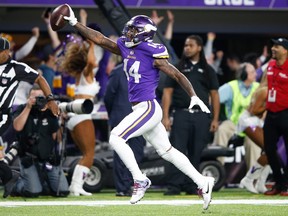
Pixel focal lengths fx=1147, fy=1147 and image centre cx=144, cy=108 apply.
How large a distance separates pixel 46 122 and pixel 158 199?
6.06ft

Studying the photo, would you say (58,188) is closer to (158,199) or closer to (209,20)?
(158,199)

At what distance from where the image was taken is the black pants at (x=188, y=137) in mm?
15273

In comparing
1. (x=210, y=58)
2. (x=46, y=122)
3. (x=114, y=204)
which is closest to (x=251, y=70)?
(x=210, y=58)

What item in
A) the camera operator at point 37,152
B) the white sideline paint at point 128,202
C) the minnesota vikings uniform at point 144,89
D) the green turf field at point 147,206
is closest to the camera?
the green turf field at point 147,206

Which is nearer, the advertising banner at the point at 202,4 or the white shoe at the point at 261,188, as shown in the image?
the white shoe at the point at 261,188

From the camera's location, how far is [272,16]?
67.6 ft

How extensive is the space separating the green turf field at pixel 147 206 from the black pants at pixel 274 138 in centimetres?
40

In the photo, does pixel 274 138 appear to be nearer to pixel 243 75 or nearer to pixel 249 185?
pixel 249 185

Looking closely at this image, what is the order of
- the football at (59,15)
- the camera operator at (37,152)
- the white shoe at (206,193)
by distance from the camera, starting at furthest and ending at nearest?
the camera operator at (37,152)
the football at (59,15)
the white shoe at (206,193)

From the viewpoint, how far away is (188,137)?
15352 millimetres

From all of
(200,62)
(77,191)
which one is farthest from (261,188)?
(77,191)

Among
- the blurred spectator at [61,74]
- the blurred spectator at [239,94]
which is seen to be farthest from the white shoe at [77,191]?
the blurred spectator at [239,94]

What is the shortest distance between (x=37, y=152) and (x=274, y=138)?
309 centimetres

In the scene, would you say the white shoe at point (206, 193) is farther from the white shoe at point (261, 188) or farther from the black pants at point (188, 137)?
the white shoe at point (261, 188)
